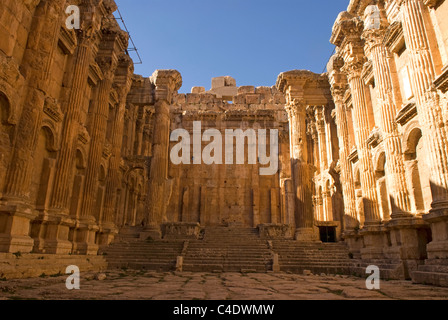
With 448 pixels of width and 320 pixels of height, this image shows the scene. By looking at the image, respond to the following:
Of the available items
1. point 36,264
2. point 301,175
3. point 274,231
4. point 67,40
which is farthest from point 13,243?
point 301,175

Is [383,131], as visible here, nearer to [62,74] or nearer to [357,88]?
[357,88]

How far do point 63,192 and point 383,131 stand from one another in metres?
13.6

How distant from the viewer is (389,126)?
12734 mm

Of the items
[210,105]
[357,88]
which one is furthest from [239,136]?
[357,88]

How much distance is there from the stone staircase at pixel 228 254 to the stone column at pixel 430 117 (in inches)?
260

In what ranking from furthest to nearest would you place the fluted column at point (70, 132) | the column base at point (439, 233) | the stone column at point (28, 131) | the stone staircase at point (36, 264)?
the fluted column at point (70, 132)
the stone column at point (28, 131)
the column base at point (439, 233)
the stone staircase at point (36, 264)

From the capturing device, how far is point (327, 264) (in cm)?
1348

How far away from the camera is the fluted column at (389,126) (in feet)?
38.5

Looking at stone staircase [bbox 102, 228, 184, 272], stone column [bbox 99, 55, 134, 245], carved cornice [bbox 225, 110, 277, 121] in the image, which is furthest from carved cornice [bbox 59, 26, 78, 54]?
carved cornice [bbox 225, 110, 277, 121]

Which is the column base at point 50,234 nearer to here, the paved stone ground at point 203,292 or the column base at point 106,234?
the column base at point 106,234

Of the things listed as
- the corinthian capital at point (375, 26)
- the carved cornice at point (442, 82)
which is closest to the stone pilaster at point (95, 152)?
the corinthian capital at point (375, 26)

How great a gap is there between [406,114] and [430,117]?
226 cm

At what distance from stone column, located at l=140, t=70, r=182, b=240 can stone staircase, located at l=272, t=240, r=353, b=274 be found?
7.56 meters

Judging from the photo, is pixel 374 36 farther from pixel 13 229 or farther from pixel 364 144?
pixel 13 229
